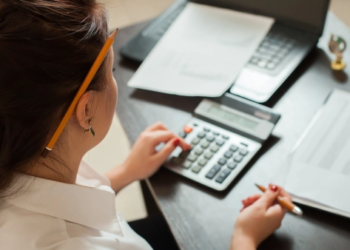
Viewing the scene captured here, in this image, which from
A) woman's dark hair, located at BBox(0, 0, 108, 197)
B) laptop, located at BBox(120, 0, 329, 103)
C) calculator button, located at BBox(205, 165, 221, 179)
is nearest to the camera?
woman's dark hair, located at BBox(0, 0, 108, 197)

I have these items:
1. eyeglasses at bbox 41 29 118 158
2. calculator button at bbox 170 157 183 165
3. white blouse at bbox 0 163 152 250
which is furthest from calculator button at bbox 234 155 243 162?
eyeglasses at bbox 41 29 118 158

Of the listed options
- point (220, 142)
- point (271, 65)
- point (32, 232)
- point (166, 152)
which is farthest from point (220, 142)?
point (32, 232)

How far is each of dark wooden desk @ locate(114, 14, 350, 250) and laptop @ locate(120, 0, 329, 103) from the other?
0.03 metres

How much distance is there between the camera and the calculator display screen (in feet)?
2.72

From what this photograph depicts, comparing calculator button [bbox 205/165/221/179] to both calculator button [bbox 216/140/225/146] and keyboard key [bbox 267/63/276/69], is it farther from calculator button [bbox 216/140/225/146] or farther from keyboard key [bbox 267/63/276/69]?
keyboard key [bbox 267/63/276/69]

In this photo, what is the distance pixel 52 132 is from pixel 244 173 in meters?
0.35

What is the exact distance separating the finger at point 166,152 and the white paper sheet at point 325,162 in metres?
0.21

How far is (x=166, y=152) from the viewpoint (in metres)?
0.81

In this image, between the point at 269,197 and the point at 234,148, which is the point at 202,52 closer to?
the point at 234,148

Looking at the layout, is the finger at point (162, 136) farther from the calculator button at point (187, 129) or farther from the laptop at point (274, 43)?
the laptop at point (274, 43)

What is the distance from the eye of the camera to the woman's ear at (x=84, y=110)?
0.57 m

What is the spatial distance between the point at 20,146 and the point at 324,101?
58cm

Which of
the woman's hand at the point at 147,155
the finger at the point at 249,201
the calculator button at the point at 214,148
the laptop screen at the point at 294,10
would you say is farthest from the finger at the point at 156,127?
the laptop screen at the point at 294,10

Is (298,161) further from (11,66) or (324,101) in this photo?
(11,66)
